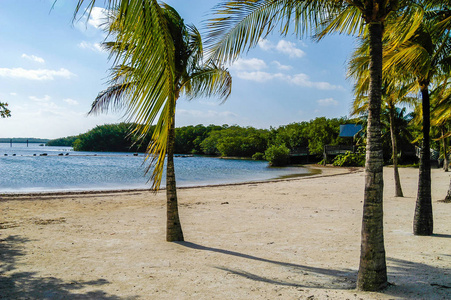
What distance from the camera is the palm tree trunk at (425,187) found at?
24.3 feet

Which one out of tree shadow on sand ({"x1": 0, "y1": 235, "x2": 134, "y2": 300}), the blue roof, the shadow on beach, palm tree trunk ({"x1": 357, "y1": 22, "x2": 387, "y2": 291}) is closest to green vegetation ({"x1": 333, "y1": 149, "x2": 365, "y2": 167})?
the blue roof

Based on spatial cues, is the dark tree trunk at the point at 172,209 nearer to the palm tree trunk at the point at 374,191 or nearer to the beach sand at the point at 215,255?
the beach sand at the point at 215,255

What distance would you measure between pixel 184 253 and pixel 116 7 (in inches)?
214

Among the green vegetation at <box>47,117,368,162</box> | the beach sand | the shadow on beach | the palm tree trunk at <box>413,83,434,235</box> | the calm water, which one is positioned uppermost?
the green vegetation at <box>47,117,368,162</box>

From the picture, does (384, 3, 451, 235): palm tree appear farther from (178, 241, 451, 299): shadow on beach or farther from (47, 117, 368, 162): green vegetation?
(47, 117, 368, 162): green vegetation

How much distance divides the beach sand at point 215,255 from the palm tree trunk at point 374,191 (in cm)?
22

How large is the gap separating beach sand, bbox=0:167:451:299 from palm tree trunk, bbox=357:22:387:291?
22 cm

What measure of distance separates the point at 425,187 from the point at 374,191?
4.07 m

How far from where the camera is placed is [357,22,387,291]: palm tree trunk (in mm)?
4277

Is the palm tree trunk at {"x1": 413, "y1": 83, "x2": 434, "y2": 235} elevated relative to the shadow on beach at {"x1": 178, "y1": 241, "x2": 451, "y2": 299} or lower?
elevated

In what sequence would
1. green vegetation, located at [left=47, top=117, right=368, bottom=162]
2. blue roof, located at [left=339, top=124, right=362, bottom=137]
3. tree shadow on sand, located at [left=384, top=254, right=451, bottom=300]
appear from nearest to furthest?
tree shadow on sand, located at [left=384, top=254, right=451, bottom=300] < blue roof, located at [left=339, top=124, right=362, bottom=137] < green vegetation, located at [left=47, top=117, right=368, bottom=162]

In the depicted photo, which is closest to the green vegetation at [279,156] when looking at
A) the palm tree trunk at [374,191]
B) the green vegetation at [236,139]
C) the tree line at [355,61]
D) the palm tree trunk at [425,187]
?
the green vegetation at [236,139]

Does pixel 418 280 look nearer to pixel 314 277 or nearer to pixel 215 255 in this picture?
pixel 314 277

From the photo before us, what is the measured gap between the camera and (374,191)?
4.27 metres
